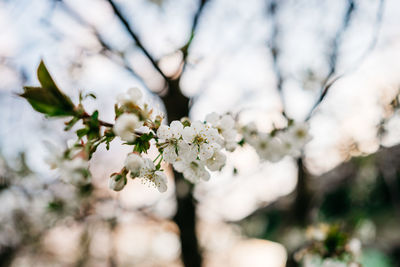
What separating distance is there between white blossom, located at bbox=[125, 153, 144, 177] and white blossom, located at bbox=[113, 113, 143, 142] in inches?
3.2

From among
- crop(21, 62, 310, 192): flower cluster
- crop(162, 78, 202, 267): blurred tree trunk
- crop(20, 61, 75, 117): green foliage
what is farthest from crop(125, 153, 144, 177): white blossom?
crop(162, 78, 202, 267): blurred tree trunk

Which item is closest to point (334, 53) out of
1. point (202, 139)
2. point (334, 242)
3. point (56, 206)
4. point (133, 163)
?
point (334, 242)

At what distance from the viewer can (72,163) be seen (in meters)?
0.75

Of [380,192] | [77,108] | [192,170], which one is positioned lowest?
[380,192]

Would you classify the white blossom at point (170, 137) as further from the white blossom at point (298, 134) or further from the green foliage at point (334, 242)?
the green foliage at point (334, 242)

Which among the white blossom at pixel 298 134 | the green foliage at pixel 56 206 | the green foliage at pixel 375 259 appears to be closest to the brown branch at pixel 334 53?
the white blossom at pixel 298 134

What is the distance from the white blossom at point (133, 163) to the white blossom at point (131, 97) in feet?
0.56

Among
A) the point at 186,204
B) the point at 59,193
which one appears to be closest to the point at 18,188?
the point at 59,193

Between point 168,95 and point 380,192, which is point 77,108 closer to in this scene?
point 168,95

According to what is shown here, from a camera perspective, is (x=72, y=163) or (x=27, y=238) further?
(x=27, y=238)

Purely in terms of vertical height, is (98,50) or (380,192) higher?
(98,50)

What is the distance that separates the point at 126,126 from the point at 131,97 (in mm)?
133

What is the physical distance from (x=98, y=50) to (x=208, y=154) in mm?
2068

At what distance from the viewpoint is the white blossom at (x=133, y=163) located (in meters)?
0.83
